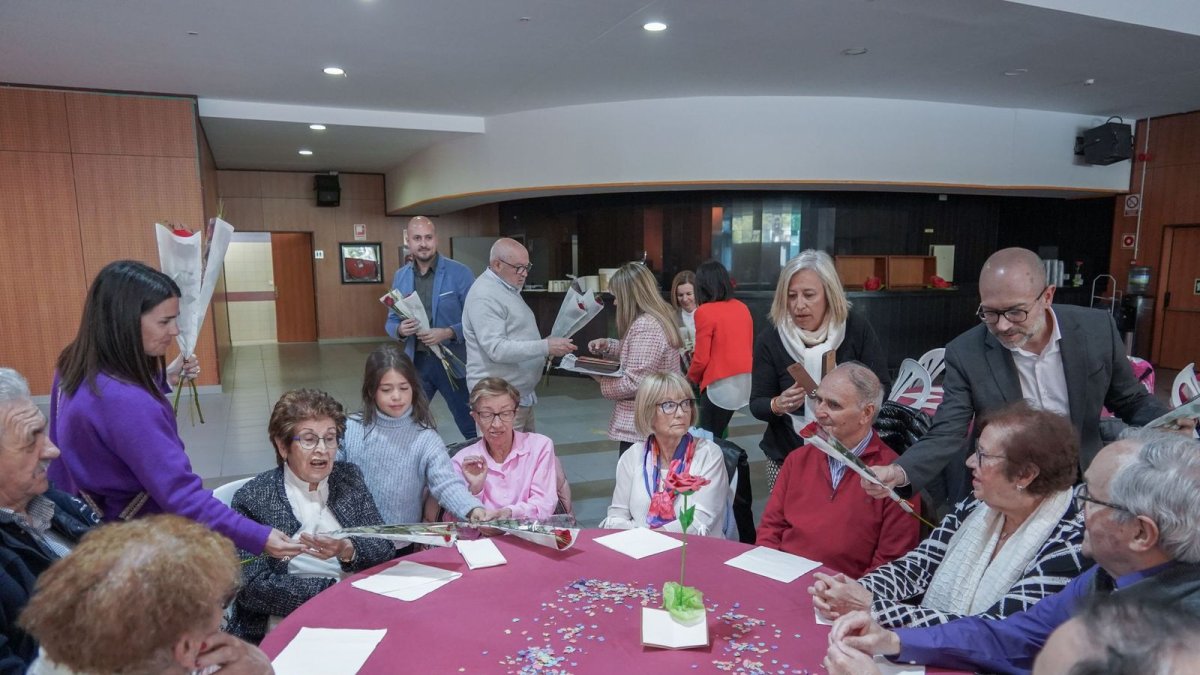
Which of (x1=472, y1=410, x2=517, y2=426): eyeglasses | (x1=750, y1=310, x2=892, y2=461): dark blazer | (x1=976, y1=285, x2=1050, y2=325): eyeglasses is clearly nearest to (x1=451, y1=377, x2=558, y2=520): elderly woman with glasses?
(x1=472, y1=410, x2=517, y2=426): eyeglasses

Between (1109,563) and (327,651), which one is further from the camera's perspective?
(327,651)

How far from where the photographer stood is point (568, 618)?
5.25 feet

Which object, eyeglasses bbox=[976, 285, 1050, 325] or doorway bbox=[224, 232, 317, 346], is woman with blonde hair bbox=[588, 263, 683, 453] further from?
doorway bbox=[224, 232, 317, 346]

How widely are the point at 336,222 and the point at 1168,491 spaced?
13877 mm

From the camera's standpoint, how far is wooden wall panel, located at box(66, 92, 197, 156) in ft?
23.6

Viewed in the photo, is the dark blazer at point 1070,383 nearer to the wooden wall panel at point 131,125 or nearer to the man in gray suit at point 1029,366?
the man in gray suit at point 1029,366

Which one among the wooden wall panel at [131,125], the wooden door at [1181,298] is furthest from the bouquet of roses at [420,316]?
the wooden door at [1181,298]

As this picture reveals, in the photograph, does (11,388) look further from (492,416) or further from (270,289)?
(270,289)

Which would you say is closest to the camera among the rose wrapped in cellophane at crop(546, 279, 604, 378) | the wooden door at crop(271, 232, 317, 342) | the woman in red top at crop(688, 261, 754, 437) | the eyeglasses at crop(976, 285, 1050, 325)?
the eyeglasses at crop(976, 285, 1050, 325)

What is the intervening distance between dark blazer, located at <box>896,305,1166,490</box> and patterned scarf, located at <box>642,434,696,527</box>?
31.4 inches

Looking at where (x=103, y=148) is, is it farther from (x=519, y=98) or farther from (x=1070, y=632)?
(x=1070, y=632)

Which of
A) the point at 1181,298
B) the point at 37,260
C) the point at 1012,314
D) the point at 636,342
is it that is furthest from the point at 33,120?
the point at 1181,298

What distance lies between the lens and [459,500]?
2463 mm

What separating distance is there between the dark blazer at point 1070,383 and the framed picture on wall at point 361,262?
12805 mm
